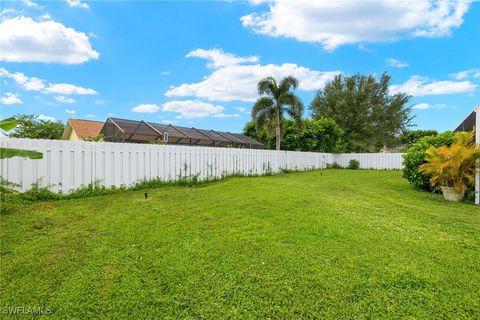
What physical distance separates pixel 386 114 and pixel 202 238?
107 ft

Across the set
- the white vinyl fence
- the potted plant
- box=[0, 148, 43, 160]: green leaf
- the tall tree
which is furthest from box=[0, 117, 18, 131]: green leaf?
the tall tree

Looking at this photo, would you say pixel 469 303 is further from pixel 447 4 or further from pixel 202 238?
pixel 447 4

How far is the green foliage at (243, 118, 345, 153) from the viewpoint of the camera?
21812mm

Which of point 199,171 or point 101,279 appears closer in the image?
point 101,279

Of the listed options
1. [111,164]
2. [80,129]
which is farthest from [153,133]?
[80,129]

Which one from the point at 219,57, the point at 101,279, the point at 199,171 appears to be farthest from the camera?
the point at 219,57

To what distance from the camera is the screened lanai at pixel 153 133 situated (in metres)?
13.6

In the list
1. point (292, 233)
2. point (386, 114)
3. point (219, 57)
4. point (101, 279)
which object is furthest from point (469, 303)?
point (386, 114)

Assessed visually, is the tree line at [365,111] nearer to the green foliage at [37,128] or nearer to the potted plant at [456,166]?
the potted plant at [456,166]

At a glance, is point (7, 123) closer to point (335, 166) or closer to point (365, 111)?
point (335, 166)

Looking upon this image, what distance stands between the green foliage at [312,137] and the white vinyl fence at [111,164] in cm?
1151

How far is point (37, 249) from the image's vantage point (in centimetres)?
281

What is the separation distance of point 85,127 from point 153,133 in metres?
11.4

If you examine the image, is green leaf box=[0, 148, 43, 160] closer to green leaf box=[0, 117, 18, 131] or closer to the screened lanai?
green leaf box=[0, 117, 18, 131]
